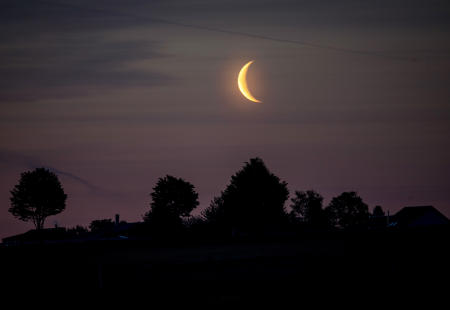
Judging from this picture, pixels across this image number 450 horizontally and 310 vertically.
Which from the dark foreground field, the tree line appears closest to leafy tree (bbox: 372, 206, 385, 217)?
the tree line

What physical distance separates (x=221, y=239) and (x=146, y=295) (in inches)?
526

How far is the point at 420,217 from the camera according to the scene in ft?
304

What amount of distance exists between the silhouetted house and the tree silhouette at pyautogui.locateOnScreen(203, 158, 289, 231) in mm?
18589

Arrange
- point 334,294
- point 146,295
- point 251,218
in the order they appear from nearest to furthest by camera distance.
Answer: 1. point 334,294
2. point 146,295
3. point 251,218

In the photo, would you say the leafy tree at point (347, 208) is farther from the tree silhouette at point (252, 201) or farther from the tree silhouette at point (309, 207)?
the tree silhouette at point (252, 201)

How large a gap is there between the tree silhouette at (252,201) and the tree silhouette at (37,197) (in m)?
24.5

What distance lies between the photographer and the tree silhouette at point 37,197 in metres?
100

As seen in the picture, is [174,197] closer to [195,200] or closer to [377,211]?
[195,200]

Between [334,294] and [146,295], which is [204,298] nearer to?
[146,295]

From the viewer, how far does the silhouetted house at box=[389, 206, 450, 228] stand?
3573 inches

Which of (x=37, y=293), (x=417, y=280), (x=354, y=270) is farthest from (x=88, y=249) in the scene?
(x=417, y=280)

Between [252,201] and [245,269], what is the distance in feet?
225

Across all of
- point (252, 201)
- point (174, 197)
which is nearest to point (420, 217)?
point (252, 201)

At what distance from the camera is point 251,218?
100188 mm
